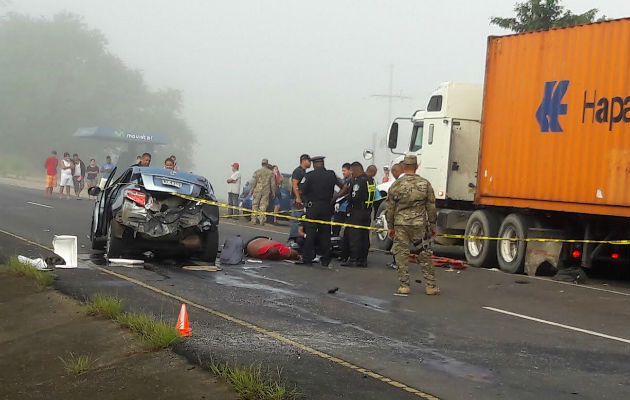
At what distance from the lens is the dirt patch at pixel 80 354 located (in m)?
5.98

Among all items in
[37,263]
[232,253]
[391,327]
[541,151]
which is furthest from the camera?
[541,151]

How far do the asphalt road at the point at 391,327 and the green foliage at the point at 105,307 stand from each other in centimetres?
51

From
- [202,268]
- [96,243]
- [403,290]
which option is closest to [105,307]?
[403,290]

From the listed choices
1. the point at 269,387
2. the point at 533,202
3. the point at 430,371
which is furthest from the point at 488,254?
the point at 269,387

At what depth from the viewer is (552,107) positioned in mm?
13984

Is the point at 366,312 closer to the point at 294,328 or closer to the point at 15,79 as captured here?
the point at 294,328

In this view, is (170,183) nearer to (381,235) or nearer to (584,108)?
(584,108)

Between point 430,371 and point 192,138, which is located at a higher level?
point 192,138

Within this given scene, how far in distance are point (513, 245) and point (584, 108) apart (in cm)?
287

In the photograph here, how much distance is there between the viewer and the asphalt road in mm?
6297

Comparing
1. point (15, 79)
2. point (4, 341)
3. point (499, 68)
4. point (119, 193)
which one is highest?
point (15, 79)

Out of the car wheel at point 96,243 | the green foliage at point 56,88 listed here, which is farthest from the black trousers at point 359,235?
the green foliage at point 56,88

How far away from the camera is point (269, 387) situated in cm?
560

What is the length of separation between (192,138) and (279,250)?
70330 millimetres
